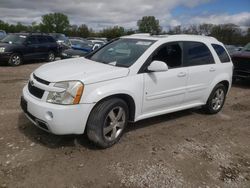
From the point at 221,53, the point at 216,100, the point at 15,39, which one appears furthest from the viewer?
the point at 15,39

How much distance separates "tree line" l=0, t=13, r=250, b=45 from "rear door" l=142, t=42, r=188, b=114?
4.21 feet

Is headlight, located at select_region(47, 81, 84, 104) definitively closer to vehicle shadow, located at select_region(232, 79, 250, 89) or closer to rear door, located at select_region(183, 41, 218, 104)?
rear door, located at select_region(183, 41, 218, 104)

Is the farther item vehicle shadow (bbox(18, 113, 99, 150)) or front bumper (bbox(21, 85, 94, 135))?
vehicle shadow (bbox(18, 113, 99, 150))

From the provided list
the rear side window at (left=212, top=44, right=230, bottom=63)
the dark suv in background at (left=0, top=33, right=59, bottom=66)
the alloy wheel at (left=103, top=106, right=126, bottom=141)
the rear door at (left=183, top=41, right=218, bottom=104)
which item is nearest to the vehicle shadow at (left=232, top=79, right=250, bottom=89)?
the rear side window at (left=212, top=44, right=230, bottom=63)

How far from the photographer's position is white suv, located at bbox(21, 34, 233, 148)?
3670 millimetres

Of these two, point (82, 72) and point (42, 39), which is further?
point (42, 39)

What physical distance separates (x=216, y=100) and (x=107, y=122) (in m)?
3.22

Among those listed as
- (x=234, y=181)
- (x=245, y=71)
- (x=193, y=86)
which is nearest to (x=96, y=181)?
(x=234, y=181)

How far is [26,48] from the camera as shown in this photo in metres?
13.3

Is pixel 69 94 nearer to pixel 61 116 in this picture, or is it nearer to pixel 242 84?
pixel 61 116

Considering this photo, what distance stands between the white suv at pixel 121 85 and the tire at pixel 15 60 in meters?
8.62

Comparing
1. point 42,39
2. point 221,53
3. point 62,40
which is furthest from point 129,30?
point 221,53

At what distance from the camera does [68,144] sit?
4160 mm

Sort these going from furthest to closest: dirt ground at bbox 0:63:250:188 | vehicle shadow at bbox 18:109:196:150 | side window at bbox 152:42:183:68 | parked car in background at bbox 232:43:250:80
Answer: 1. parked car in background at bbox 232:43:250:80
2. side window at bbox 152:42:183:68
3. vehicle shadow at bbox 18:109:196:150
4. dirt ground at bbox 0:63:250:188
